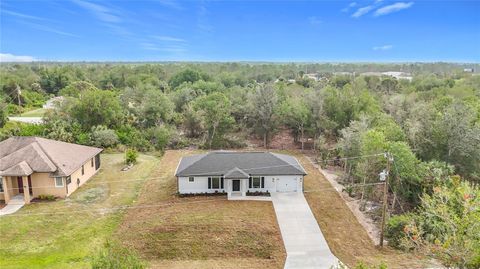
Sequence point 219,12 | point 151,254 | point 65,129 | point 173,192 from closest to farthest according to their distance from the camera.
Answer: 1. point 151,254
2. point 173,192
3. point 65,129
4. point 219,12

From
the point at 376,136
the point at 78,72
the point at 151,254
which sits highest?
the point at 78,72

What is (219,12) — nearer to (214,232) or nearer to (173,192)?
(173,192)

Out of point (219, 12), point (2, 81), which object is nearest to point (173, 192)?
point (219, 12)

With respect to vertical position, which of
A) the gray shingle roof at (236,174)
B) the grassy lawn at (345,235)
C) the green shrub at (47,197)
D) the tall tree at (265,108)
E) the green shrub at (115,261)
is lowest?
the grassy lawn at (345,235)

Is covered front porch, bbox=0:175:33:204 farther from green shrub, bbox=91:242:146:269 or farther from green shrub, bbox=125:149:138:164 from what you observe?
green shrub, bbox=91:242:146:269

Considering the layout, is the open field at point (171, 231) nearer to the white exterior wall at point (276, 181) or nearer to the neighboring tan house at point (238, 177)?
the neighboring tan house at point (238, 177)

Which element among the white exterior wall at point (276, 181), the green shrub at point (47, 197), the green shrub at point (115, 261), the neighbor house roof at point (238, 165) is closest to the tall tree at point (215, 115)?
the neighbor house roof at point (238, 165)

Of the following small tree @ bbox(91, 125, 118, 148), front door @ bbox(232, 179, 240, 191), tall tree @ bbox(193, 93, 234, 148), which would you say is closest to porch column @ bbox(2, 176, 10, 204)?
small tree @ bbox(91, 125, 118, 148)
